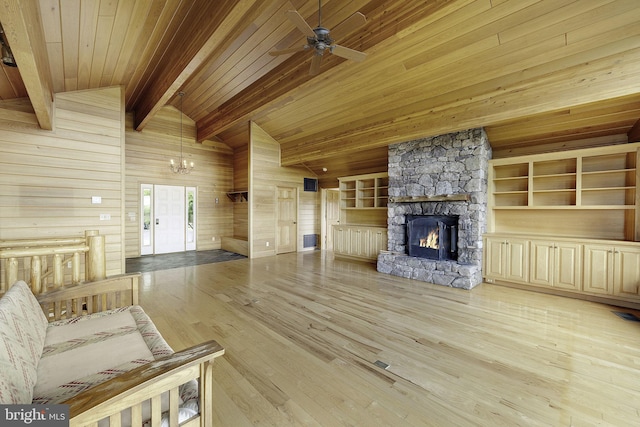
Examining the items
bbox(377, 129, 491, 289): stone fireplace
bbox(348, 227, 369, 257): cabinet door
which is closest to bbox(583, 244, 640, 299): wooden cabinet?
bbox(377, 129, 491, 289): stone fireplace

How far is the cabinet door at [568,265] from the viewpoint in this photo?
3.85 m

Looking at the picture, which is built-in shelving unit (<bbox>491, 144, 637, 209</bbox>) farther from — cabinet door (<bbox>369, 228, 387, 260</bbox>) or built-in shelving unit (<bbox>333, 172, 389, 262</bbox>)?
built-in shelving unit (<bbox>333, 172, 389, 262</bbox>)

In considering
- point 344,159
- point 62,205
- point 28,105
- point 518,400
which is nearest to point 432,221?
point 344,159

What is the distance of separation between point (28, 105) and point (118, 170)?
1376 millimetres

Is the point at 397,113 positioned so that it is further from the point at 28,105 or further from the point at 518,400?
the point at 28,105

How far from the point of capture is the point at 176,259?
6.82 metres

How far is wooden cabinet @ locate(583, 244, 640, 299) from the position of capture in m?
3.49

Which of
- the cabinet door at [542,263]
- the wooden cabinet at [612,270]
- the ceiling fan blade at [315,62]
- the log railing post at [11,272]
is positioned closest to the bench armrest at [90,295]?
the log railing post at [11,272]

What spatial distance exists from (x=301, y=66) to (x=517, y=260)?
474 cm

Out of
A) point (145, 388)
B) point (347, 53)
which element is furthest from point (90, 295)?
point (347, 53)

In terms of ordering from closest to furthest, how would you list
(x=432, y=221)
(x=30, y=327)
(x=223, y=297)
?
(x=30, y=327), (x=223, y=297), (x=432, y=221)

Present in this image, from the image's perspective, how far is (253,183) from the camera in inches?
287

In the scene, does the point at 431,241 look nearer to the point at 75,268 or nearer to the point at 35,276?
the point at 75,268

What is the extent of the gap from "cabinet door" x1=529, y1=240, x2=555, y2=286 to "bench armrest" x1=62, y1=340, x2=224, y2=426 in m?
4.85
